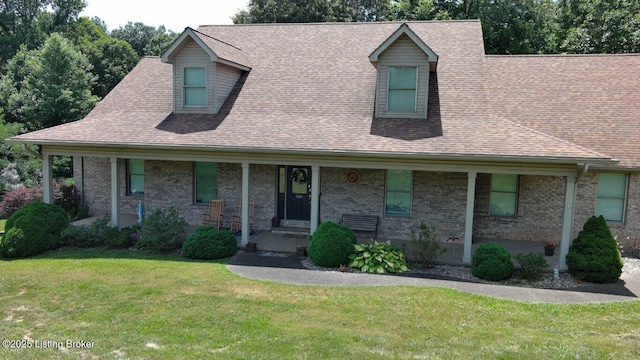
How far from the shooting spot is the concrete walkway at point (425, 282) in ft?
33.8

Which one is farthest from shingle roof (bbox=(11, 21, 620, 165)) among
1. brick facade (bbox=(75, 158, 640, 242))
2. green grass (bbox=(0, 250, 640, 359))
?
green grass (bbox=(0, 250, 640, 359))

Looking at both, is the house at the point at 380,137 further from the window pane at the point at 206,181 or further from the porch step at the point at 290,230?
the porch step at the point at 290,230

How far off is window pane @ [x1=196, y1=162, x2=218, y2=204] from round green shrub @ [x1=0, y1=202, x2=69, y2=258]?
4.28 metres

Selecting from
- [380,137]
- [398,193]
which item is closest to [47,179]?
[380,137]

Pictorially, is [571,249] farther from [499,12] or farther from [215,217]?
[499,12]

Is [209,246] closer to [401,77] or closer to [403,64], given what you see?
[401,77]

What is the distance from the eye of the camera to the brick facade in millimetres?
14688

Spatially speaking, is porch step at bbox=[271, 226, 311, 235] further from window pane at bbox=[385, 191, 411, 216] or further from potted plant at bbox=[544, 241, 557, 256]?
potted plant at bbox=[544, 241, 557, 256]

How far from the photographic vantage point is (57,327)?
817 centimetres

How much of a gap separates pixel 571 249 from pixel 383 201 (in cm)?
553

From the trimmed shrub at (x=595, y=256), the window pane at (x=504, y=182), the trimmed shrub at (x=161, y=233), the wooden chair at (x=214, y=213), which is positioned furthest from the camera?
the wooden chair at (x=214, y=213)

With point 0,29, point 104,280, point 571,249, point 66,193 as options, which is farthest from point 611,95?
point 0,29

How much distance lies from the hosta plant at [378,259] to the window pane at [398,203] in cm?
287

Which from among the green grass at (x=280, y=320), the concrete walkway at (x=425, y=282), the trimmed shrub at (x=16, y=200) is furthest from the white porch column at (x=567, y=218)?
the trimmed shrub at (x=16, y=200)
